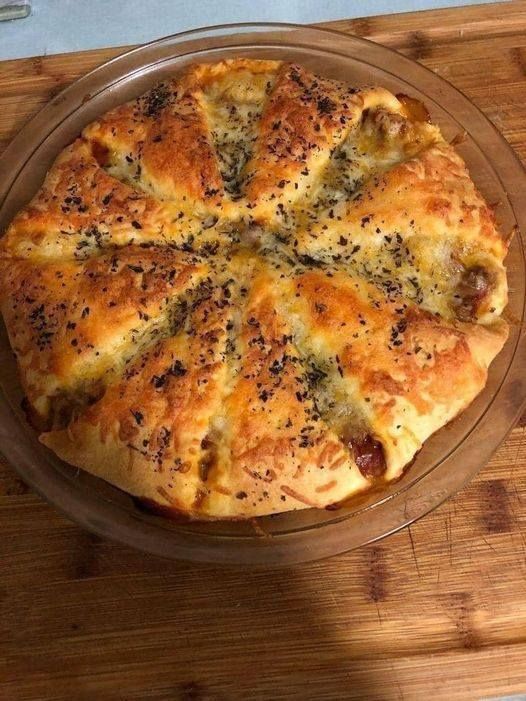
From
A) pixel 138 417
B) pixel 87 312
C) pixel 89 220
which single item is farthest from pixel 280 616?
pixel 89 220

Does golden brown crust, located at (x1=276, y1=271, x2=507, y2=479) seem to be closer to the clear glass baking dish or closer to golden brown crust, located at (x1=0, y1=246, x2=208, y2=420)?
the clear glass baking dish

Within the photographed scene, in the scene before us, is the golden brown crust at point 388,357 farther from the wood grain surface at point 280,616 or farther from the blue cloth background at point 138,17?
the blue cloth background at point 138,17

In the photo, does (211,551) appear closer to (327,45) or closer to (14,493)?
(14,493)

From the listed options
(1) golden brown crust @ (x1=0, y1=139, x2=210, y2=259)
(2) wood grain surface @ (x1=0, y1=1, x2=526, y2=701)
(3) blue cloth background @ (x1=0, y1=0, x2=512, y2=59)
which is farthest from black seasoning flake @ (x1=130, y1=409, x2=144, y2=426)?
(3) blue cloth background @ (x1=0, y1=0, x2=512, y2=59)

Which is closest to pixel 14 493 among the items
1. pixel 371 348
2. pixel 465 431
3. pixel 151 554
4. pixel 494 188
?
pixel 151 554

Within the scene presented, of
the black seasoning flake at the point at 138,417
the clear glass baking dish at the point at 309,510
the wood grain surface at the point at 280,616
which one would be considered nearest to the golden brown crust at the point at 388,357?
the clear glass baking dish at the point at 309,510

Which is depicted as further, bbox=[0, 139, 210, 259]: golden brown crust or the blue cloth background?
the blue cloth background
